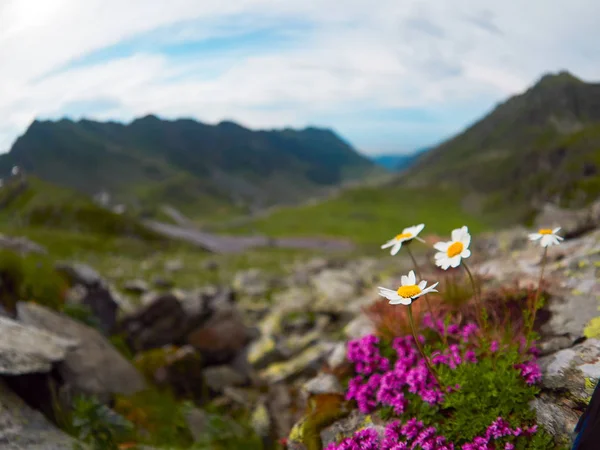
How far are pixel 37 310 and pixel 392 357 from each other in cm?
839

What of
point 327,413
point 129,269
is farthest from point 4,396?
point 129,269

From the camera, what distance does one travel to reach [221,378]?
497 inches

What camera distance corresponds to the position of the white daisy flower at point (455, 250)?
189 inches

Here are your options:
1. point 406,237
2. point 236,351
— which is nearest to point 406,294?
point 406,237

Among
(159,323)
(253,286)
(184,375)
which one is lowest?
(253,286)

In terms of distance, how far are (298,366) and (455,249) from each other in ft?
27.5

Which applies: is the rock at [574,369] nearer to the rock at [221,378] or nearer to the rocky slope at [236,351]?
the rocky slope at [236,351]

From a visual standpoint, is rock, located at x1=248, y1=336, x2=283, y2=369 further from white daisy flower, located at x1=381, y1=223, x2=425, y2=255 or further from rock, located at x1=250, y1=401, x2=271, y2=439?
white daisy flower, located at x1=381, y1=223, x2=425, y2=255

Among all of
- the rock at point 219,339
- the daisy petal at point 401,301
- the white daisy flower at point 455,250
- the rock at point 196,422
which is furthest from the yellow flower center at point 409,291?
the rock at point 219,339

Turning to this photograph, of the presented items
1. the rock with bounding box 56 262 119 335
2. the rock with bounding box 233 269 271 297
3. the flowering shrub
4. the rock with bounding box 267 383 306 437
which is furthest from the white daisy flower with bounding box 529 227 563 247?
the rock with bounding box 233 269 271 297

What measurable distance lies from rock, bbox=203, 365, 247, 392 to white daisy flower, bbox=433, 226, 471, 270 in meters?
8.96

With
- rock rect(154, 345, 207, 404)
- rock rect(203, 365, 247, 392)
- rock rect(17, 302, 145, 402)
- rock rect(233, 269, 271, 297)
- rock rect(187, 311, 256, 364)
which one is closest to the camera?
rock rect(17, 302, 145, 402)

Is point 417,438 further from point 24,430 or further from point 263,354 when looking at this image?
point 263,354

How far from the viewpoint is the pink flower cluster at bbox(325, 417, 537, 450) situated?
15.1 ft
